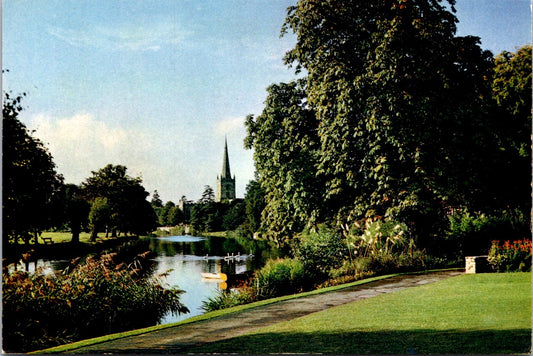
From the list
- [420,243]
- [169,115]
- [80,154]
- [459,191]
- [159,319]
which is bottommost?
[159,319]

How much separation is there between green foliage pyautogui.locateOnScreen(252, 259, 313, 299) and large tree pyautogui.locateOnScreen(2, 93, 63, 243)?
475cm

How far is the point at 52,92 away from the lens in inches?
298

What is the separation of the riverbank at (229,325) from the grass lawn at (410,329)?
174 millimetres

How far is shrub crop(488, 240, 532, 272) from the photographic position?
9711mm

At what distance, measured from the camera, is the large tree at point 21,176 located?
608 centimetres

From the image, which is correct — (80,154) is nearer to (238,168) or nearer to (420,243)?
(238,168)

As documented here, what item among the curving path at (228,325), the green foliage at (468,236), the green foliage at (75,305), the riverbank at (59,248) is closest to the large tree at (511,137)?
the curving path at (228,325)

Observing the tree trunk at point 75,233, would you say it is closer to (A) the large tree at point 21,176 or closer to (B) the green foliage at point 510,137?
(A) the large tree at point 21,176

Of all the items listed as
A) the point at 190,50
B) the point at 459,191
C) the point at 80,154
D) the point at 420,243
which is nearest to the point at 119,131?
the point at 80,154

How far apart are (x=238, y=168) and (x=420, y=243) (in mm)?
6395

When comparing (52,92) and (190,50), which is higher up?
(190,50)

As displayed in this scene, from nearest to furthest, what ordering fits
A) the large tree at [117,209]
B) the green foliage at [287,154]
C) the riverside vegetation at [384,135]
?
the riverside vegetation at [384,135] < the green foliage at [287,154] < the large tree at [117,209]

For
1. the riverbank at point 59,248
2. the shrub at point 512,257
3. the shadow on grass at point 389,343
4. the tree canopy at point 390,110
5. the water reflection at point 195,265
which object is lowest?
the water reflection at point 195,265

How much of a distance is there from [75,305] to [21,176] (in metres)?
2.60
